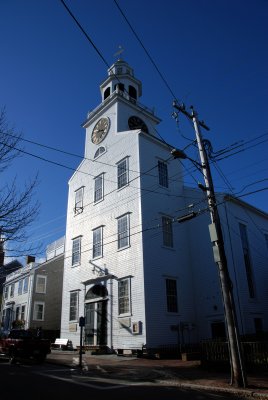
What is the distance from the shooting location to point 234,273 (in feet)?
79.2

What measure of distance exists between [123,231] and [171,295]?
563 centimetres

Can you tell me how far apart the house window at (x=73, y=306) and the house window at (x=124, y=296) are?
5.55 m

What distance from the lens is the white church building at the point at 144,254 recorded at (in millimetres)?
22562

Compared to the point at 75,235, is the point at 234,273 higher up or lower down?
lower down

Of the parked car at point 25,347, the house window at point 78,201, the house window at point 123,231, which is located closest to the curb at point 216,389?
the parked car at point 25,347

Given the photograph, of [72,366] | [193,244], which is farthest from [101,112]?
[72,366]

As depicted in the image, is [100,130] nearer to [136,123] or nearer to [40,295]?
[136,123]

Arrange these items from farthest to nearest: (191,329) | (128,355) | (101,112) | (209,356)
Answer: (101,112), (191,329), (128,355), (209,356)

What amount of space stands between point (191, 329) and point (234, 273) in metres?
4.91

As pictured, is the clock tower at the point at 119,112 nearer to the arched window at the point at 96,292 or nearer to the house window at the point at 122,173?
the house window at the point at 122,173

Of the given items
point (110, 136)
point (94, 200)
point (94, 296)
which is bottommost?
point (94, 296)

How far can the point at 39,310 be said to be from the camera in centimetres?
3838

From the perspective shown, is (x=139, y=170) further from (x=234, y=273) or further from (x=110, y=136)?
(x=234, y=273)

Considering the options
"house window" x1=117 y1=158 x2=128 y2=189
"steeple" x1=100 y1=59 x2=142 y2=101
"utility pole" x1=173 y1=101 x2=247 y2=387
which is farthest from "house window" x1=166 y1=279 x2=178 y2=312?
"steeple" x1=100 y1=59 x2=142 y2=101
